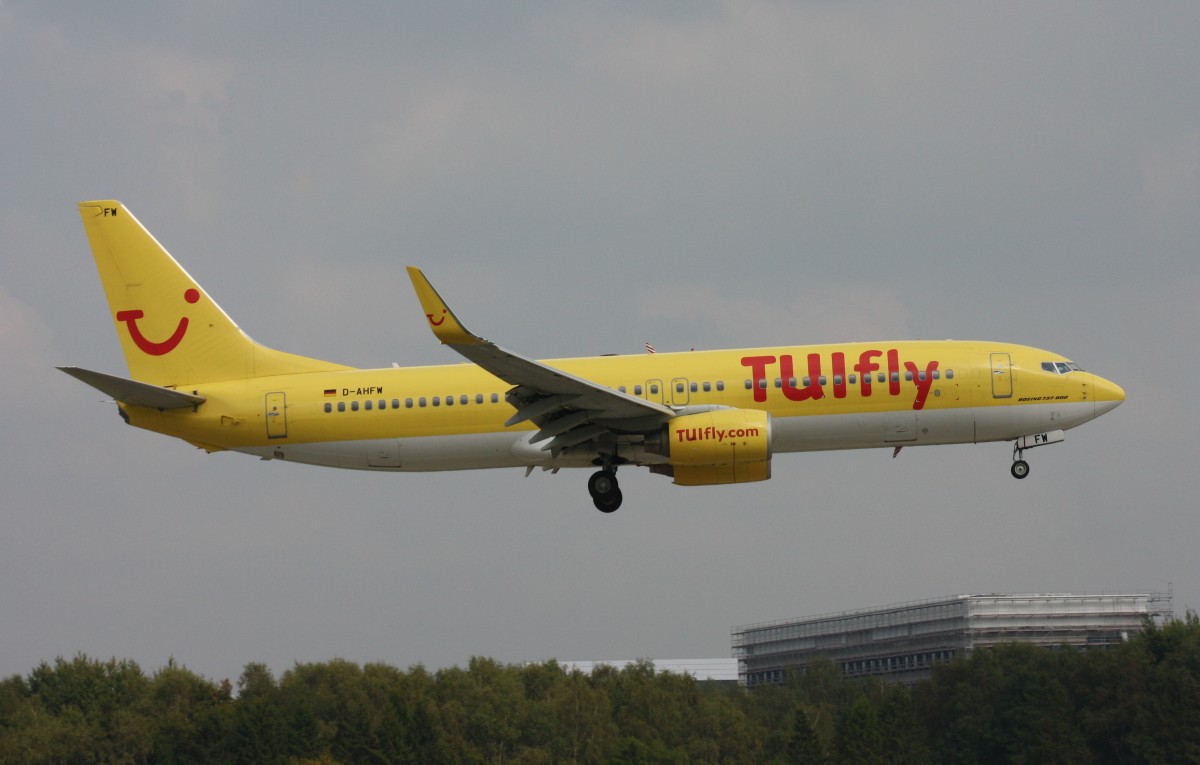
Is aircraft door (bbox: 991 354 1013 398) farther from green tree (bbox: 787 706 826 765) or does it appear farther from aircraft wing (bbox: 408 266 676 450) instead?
green tree (bbox: 787 706 826 765)

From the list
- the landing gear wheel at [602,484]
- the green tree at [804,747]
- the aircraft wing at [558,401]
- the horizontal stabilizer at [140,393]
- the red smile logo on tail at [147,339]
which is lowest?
the green tree at [804,747]

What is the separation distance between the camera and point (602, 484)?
1941 inches

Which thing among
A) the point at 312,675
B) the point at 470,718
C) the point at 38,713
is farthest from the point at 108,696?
the point at 470,718

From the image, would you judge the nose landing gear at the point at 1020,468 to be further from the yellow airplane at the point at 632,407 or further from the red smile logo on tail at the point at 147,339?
the red smile logo on tail at the point at 147,339

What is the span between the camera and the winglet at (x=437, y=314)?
4194 cm

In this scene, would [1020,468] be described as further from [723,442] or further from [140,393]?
[140,393]

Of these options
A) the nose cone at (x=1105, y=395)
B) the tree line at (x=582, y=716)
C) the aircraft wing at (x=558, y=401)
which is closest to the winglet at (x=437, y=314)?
the aircraft wing at (x=558, y=401)

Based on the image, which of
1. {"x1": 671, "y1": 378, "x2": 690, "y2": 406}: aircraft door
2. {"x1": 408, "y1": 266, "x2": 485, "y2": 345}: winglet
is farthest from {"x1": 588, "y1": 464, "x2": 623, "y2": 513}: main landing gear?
{"x1": 408, "y1": 266, "x2": 485, "y2": 345}: winglet

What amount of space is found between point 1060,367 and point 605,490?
14521 millimetres

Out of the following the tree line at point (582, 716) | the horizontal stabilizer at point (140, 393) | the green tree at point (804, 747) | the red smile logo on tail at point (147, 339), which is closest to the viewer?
the horizontal stabilizer at point (140, 393)

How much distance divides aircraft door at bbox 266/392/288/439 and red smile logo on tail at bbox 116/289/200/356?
532 centimetres

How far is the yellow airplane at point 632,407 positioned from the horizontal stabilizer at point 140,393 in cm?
7

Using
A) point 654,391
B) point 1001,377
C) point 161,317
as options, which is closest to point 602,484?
point 654,391

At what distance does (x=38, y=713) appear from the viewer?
11300cm
